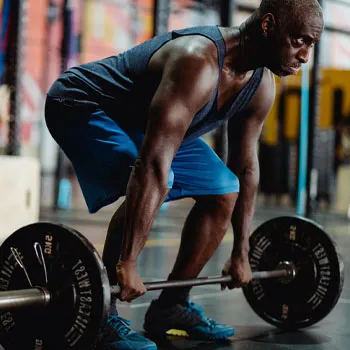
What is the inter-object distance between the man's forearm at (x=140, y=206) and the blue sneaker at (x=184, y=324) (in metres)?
0.53

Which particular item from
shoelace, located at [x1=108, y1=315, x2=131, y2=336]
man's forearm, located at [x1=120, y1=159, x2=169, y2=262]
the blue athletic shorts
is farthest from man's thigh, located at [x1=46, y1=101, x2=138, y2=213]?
shoelace, located at [x1=108, y1=315, x2=131, y2=336]

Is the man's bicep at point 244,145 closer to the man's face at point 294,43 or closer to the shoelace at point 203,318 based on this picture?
the man's face at point 294,43

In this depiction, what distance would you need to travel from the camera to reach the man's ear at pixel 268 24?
195 centimetres

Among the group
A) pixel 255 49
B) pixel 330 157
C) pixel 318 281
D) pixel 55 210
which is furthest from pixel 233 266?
pixel 330 157

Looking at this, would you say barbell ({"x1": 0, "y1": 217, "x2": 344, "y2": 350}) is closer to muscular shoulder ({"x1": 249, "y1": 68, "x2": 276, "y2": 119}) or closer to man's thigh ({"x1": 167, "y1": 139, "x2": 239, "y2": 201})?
man's thigh ({"x1": 167, "y1": 139, "x2": 239, "y2": 201})

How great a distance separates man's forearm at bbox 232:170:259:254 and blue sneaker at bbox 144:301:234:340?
23 centimetres

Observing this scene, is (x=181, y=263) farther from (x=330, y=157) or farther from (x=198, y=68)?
(x=330, y=157)

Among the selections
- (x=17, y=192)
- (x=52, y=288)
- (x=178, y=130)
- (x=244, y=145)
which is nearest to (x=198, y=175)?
(x=244, y=145)

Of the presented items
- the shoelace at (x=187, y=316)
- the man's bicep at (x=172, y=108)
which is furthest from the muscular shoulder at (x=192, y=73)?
the shoelace at (x=187, y=316)

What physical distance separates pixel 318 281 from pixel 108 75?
3.19 ft

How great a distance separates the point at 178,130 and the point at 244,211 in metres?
0.59

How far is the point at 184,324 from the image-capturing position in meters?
2.27

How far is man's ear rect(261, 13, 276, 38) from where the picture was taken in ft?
6.40

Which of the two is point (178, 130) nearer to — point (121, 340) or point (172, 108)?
point (172, 108)
